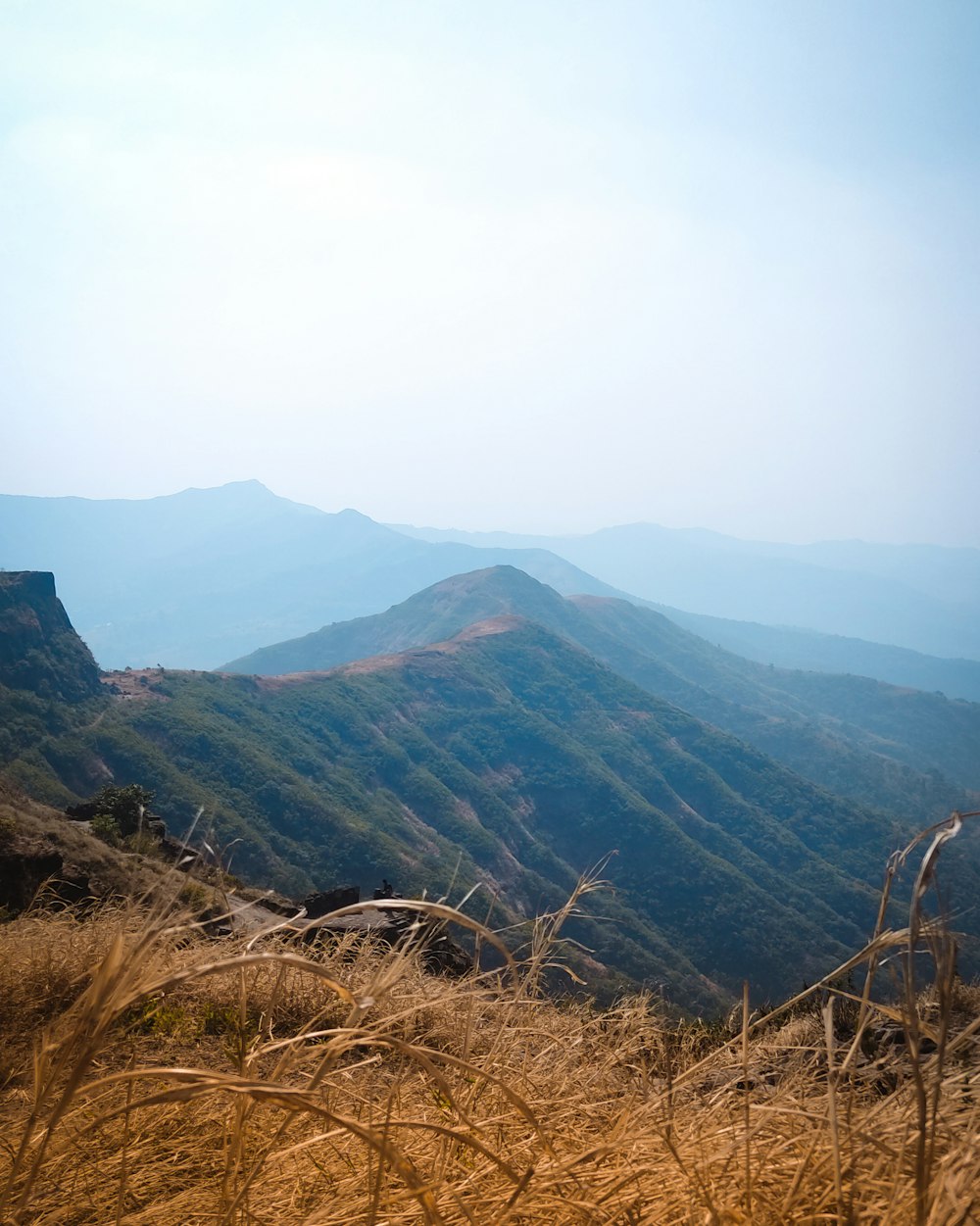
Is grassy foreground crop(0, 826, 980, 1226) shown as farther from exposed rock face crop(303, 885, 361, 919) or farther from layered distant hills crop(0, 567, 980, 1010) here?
layered distant hills crop(0, 567, 980, 1010)

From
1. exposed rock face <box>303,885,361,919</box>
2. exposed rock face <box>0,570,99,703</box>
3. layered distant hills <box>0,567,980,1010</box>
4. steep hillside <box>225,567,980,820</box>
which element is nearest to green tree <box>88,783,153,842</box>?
exposed rock face <box>303,885,361,919</box>

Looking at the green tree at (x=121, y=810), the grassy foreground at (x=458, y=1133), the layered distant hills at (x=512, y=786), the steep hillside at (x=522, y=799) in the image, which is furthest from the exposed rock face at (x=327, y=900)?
the steep hillside at (x=522, y=799)

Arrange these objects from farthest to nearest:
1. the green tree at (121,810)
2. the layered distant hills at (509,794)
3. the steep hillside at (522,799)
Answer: the steep hillside at (522,799), the layered distant hills at (509,794), the green tree at (121,810)

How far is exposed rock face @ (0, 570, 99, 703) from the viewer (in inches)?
2459

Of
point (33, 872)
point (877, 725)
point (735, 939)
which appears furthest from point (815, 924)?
point (877, 725)

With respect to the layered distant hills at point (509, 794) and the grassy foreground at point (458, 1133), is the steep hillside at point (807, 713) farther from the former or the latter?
the grassy foreground at point (458, 1133)

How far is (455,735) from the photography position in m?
97.8

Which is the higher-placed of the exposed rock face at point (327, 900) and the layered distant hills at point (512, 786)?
the exposed rock face at point (327, 900)

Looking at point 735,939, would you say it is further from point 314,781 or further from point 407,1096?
point 407,1096

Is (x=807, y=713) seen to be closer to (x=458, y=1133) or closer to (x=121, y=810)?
(x=121, y=810)

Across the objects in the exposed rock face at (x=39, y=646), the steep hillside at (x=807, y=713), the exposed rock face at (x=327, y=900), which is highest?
the exposed rock face at (x=327, y=900)

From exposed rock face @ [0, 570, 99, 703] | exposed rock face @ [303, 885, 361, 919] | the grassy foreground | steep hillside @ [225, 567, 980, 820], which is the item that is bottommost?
steep hillside @ [225, 567, 980, 820]

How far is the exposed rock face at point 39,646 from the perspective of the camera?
6247cm

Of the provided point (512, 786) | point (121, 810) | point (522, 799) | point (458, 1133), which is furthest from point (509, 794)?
point (458, 1133)
